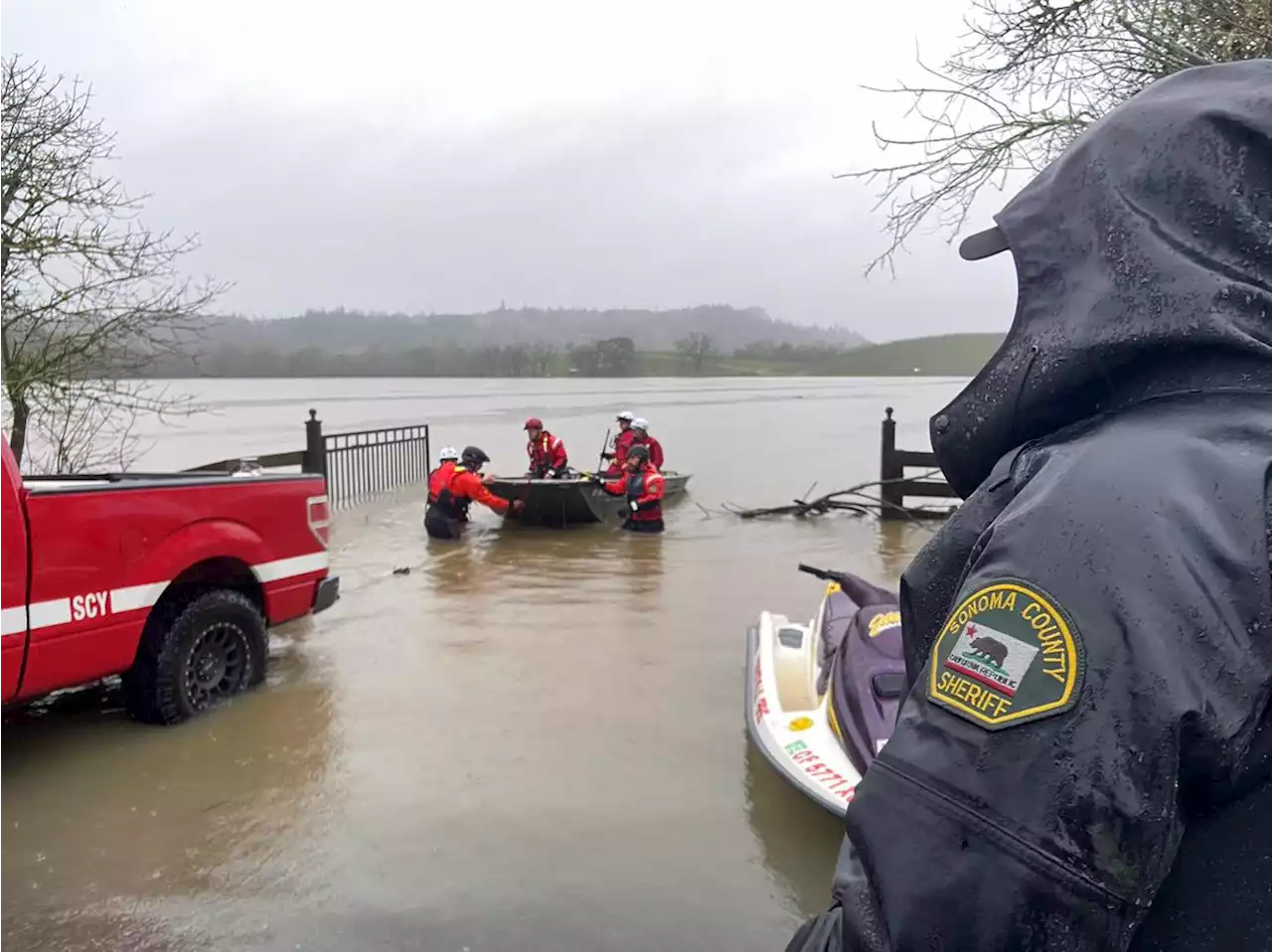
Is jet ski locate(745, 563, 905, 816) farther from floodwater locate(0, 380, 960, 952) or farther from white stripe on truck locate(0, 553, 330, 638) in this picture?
white stripe on truck locate(0, 553, 330, 638)

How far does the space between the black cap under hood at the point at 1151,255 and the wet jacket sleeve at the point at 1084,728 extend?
177mm

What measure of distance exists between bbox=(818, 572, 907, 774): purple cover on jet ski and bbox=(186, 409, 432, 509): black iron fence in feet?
33.5

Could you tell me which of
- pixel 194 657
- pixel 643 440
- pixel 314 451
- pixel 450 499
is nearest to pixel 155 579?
pixel 194 657

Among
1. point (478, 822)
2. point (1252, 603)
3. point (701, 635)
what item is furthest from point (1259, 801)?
point (701, 635)

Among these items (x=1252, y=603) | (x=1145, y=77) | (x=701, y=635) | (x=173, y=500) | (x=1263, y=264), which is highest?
(x=1145, y=77)

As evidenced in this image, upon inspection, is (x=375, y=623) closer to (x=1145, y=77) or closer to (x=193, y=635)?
(x=193, y=635)

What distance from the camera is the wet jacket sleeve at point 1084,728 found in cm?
94

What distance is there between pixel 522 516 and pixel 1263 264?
13229 millimetres

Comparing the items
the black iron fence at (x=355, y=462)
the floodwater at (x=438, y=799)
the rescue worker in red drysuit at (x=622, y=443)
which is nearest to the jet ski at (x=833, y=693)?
the floodwater at (x=438, y=799)

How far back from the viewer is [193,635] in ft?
18.7

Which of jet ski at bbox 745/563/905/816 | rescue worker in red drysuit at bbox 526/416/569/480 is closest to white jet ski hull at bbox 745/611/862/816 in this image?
jet ski at bbox 745/563/905/816

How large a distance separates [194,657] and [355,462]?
1294 centimetres

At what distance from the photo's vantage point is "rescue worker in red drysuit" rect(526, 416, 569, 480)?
15555mm

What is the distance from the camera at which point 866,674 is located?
186 inches
